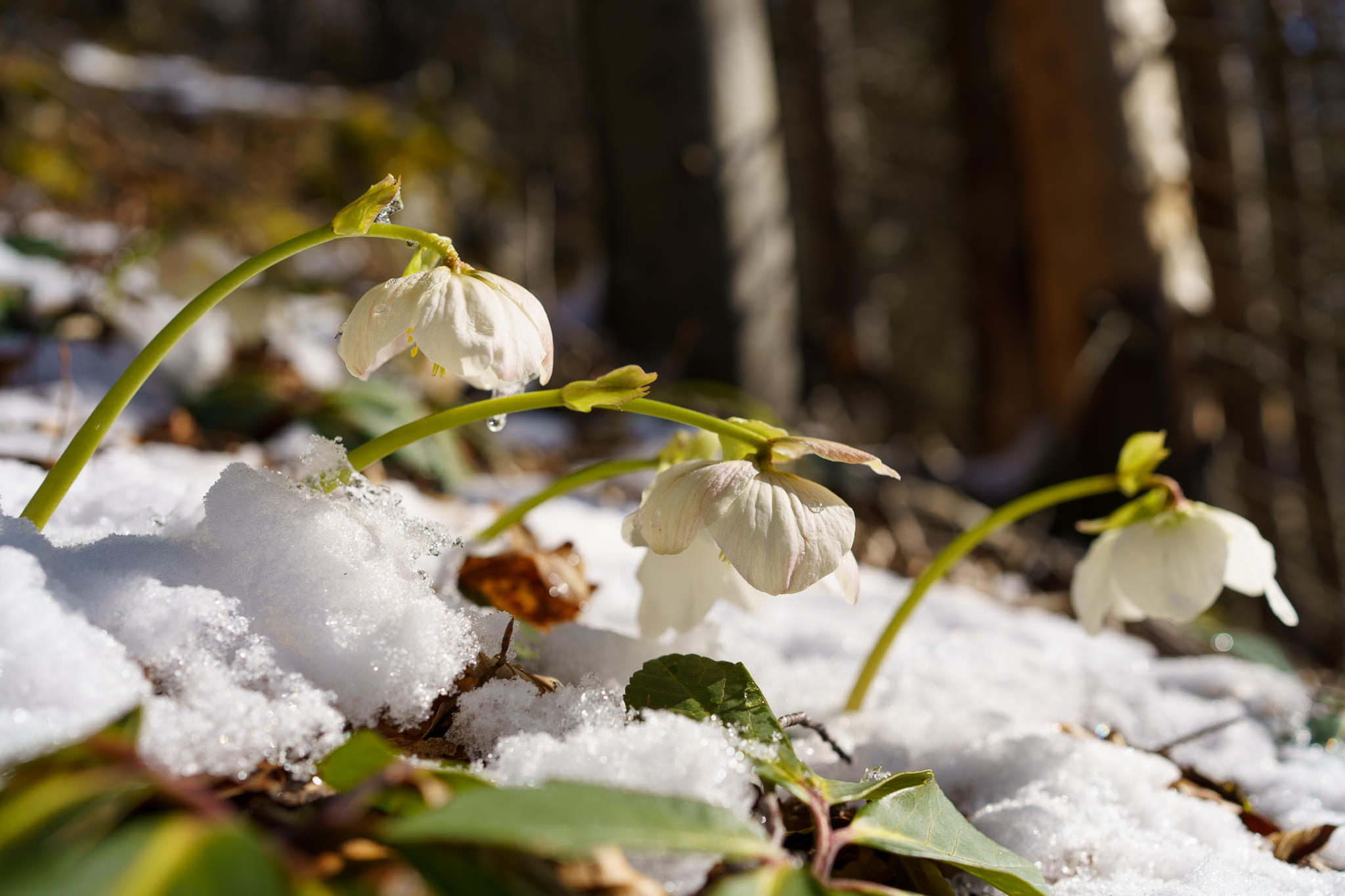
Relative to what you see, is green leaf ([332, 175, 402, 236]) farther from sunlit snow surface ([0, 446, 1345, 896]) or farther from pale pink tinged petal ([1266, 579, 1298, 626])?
pale pink tinged petal ([1266, 579, 1298, 626])

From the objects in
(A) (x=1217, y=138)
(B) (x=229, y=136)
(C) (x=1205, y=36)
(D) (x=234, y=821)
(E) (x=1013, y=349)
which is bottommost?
(E) (x=1013, y=349)

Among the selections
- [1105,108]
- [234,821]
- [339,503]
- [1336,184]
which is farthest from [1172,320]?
[1336,184]

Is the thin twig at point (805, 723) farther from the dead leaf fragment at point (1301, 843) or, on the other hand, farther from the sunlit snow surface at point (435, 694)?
the dead leaf fragment at point (1301, 843)

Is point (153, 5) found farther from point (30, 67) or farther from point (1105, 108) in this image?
point (1105, 108)

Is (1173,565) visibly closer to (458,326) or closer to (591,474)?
(591,474)

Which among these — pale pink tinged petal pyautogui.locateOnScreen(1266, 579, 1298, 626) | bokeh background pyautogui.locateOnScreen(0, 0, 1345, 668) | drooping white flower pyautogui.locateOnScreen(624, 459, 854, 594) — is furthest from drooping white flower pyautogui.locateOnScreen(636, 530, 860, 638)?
bokeh background pyautogui.locateOnScreen(0, 0, 1345, 668)

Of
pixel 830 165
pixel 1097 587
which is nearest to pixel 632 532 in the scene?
pixel 1097 587
